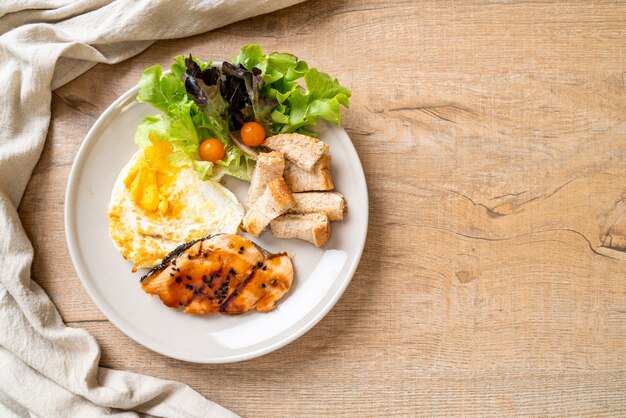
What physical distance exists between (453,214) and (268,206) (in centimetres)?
109

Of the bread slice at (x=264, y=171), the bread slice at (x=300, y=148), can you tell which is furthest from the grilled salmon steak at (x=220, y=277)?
the bread slice at (x=300, y=148)

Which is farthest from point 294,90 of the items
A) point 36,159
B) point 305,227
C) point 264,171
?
point 36,159

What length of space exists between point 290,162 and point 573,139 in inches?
66.0

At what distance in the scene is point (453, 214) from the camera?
368 centimetres

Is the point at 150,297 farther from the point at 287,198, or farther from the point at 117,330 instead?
the point at 287,198

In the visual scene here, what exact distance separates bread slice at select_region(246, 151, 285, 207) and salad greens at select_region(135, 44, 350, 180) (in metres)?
0.11

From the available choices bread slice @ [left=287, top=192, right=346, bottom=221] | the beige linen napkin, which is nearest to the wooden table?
the beige linen napkin

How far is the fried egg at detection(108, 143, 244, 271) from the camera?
137 inches

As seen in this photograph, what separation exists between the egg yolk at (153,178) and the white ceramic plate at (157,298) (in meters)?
0.18

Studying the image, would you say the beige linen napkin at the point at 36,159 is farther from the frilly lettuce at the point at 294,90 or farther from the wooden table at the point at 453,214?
the frilly lettuce at the point at 294,90

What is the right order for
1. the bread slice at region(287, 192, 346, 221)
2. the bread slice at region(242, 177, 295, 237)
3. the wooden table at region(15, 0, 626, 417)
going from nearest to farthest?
the bread slice at region(242, 177, 295, 237), the bread slice at region(287, 192, 346, 221), the wooden table at region(15, 0, 626, 417)

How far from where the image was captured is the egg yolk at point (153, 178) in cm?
343

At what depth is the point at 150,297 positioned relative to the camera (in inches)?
139

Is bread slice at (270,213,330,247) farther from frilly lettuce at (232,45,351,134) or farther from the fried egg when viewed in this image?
frilly lettuce at (232,45,351,134)
